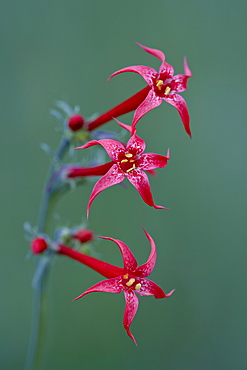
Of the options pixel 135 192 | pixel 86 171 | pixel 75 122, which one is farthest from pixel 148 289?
pixel 135 192

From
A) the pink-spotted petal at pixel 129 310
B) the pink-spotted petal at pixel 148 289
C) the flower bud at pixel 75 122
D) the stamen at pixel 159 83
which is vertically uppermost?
the flower bud at pixel 75 122

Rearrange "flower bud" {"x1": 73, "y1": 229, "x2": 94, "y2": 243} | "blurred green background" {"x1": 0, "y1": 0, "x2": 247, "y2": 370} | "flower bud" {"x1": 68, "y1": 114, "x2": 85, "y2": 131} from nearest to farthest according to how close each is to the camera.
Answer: "flower bud" {"x1": 68, "y1": 114, "x2": 85, "y2": 131} < "flower bud" {"x1": 73, "y1": 229, "x2": 94, "y2": 243} < "blurred green background" {"x1": 0, "y1": 0, "x2": 247, "y2": 370}

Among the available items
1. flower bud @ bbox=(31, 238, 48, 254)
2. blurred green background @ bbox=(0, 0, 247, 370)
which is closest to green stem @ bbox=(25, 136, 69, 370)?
flower bud @ bbox=(31, 238, 48, 254)

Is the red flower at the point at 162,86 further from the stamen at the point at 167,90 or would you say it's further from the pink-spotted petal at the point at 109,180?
the pink-spotted petal at the point at 109,180

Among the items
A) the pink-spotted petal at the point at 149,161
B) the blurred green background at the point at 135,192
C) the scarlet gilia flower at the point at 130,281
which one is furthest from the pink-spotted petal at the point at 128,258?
the blurred green background at the point at 135,192

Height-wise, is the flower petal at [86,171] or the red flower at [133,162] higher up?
the flower petal at [86,171]

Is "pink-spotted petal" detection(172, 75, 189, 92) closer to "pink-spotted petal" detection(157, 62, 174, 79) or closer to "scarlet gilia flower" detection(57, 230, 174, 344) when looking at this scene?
"pink-spotted petal" detection(157, 62, 174, 79)

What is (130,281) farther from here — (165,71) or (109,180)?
(165,71)
